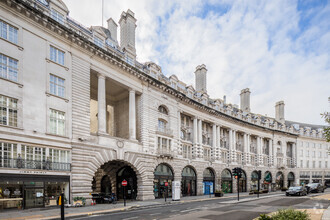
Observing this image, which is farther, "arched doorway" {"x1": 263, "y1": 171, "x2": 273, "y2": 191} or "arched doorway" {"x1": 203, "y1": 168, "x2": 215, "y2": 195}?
"arched doorway" {"x1": 263, "y1": 171, "x2": 273, "y2": 191}

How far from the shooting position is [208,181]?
44344mm

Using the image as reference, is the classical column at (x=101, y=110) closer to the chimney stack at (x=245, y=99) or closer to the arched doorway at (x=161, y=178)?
the arched doorway at (x=161, y=178)

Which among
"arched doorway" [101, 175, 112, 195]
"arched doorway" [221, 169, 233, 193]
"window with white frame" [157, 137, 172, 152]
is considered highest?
"window with white frame" [157, 137, 172, 152]

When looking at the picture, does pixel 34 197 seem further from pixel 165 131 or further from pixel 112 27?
pixel 112 27

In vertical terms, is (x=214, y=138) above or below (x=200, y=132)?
below

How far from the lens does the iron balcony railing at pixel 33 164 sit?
1888 centimetres

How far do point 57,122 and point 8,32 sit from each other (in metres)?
8.40

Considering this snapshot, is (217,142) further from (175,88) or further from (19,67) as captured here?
(19,67)

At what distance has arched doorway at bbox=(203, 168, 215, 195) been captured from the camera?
43.4 metres

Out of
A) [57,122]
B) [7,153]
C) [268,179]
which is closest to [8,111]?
[7,153]

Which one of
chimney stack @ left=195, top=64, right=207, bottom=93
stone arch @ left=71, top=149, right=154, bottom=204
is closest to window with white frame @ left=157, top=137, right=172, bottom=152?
stone arch @ left=71, top=149, right=154, bottom=204

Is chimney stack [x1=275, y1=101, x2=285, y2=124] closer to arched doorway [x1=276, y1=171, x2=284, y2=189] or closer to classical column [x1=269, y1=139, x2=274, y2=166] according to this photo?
classical column [x1=269, y1=139, x2=274, y2=166]

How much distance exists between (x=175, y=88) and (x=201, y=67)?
1060 centimetres

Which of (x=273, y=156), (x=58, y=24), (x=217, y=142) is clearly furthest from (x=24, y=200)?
(x=273, y=156)
